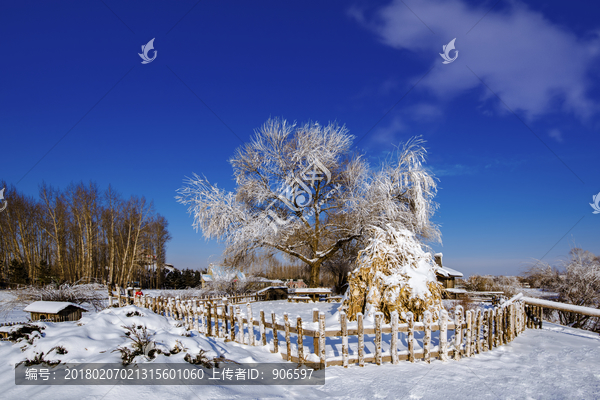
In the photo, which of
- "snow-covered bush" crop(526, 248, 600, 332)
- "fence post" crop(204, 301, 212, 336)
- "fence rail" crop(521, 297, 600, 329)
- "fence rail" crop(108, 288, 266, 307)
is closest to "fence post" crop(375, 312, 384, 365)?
"fence post" crop(204, 301, 212, 336)

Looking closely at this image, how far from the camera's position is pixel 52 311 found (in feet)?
28.7

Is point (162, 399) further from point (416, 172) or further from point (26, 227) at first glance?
point (26, 227)

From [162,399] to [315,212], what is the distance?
15.5 meters

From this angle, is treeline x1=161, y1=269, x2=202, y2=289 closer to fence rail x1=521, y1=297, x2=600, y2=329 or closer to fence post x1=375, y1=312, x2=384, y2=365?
fence rail x1=521, y1=297, x2=600, y2=329

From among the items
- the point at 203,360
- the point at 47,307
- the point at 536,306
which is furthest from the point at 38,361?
the point at 536,306

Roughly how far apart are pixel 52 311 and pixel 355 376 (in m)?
8.41

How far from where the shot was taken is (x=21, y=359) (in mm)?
4301

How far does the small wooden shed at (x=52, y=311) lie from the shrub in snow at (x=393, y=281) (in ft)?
25.7

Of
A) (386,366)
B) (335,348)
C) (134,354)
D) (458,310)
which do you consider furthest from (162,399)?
(458,310)

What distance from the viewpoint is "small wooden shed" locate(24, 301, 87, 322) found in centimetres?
877

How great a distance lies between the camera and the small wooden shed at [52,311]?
8.77 meters

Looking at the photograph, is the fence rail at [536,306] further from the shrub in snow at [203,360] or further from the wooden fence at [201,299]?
the wooden fence at [201,299]

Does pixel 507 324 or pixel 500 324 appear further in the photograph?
pixel 507 324

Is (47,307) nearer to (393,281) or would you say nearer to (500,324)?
(393,281)
